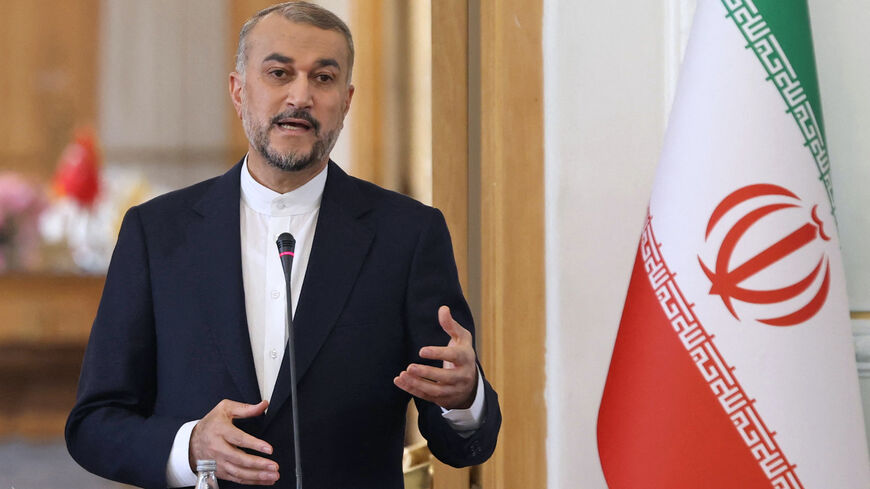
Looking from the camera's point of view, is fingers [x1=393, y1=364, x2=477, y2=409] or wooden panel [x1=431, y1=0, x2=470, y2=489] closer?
fingers [x1=393, y1=364, x2=477, y2=409]

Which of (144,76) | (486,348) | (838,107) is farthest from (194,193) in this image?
(838,107)

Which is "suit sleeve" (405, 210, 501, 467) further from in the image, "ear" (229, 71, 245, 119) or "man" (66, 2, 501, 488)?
"ear" (229, 71, 245, 119)

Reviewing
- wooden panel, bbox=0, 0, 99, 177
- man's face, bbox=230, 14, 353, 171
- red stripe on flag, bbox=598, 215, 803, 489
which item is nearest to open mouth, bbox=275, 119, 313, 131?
man's face, bbox=230, 14, 353, 171

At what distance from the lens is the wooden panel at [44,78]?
8.09 feet

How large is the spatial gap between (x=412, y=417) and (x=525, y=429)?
0.36m

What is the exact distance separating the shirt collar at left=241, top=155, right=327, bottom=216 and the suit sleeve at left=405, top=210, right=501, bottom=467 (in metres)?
0.23

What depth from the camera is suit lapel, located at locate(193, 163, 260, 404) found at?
1.66m

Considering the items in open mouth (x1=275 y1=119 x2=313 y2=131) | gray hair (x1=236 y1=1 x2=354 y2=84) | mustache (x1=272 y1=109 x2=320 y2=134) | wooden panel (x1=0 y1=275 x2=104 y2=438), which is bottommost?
wooden panel (x1=0 y1=275 x2=104 y2=438)

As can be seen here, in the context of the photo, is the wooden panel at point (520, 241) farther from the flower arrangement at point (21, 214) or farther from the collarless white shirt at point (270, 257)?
the flower arrangement at point (21, 214)

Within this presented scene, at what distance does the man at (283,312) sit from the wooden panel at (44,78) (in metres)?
0.80

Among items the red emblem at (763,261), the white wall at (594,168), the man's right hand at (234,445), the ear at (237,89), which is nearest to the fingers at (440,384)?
the man's right hand at (234,445)

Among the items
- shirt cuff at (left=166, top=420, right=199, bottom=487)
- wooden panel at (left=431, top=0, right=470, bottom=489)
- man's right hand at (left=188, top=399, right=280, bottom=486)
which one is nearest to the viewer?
man's right hand at (left=188, top=399, right=280, bottom=486)

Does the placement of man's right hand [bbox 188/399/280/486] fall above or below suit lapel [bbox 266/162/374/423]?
below

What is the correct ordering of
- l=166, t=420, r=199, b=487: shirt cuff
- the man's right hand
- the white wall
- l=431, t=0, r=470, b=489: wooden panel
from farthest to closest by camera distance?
1. l=431, t=0, r=470, b=489: wooden panel
2. the white wall
3. l=166, t=420, r=199, b=487: shirt cuff
4. the man's right hand
